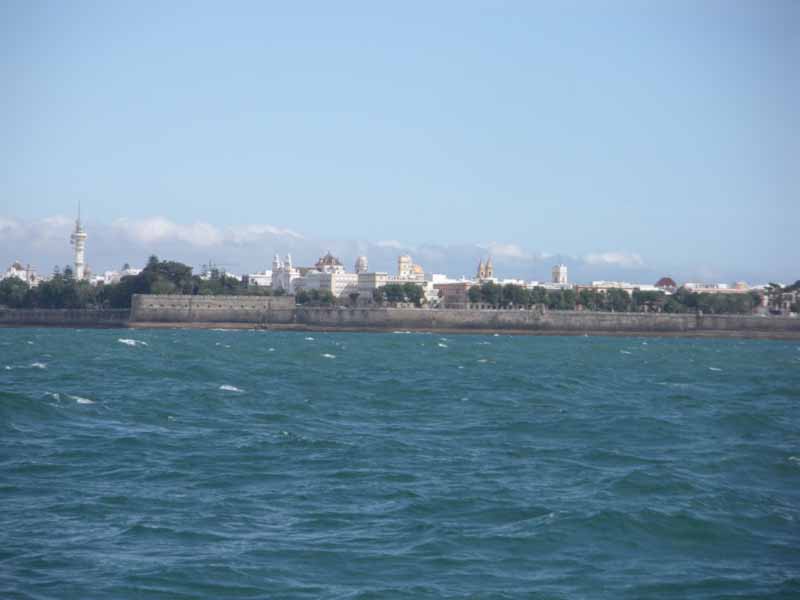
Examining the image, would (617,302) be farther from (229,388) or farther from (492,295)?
(229,388)

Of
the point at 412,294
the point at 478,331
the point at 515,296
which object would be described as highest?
the point at 515,296

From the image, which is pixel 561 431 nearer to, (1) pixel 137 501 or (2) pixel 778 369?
(1) pixel 137 501

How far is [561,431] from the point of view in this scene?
2519cm

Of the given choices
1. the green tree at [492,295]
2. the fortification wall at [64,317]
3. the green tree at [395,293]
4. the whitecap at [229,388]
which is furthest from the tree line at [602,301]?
the whitecap at [229,388]

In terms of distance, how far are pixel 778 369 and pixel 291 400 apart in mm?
35902

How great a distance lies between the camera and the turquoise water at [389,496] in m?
12.8

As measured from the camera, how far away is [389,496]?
55.3ft

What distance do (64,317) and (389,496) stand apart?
127746 millimetres

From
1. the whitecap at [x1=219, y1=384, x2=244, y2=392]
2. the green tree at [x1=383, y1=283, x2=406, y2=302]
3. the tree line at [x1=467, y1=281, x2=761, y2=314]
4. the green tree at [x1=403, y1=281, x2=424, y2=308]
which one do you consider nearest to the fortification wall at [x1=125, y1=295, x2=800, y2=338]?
the tree line at [x1=467, y1=281, x2=761, y2=314]

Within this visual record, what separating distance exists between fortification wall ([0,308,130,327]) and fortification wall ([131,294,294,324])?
3371mm

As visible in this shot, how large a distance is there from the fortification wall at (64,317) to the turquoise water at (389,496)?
4119 inches

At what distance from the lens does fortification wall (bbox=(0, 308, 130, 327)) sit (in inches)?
5300

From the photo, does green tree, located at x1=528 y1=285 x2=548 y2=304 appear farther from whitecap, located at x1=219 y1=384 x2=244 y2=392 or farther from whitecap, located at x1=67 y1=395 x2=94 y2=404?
whitecap, located at x1=67 y1=395 x2=94 y2=404

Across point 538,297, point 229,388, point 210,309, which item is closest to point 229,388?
point 229,388
